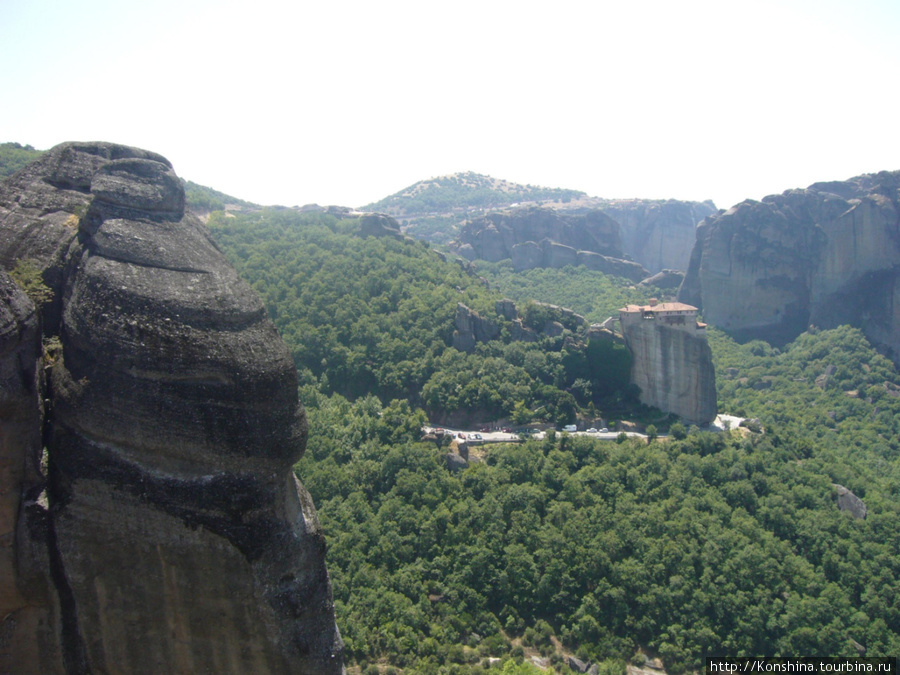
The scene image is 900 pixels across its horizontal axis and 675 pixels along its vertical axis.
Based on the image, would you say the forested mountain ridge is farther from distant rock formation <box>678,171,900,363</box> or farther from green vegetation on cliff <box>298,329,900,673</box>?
distant rock formation <box>678,171,900,363</box>

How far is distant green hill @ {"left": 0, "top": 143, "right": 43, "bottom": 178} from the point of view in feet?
202

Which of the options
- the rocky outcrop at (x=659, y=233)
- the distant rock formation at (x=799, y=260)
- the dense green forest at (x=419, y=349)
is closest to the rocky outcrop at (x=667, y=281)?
the distant rock formation at (x=799, y=260)

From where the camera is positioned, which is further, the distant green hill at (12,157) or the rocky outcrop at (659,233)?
the rocky outcrop at (659,233)

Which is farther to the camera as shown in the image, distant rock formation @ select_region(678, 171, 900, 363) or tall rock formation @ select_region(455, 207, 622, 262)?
tall rock formation @ select_region(455, 207, 622, 262)

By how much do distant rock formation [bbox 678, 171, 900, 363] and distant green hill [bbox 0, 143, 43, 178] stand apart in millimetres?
84810

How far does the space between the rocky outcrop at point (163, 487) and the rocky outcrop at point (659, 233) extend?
432ft

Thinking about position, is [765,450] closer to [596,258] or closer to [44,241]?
[44,241]

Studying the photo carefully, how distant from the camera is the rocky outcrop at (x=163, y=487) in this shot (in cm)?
1270

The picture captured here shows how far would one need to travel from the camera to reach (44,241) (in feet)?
49.1

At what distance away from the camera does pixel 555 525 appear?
3884 cm

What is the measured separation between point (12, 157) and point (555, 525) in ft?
219

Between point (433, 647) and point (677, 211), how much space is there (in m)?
128

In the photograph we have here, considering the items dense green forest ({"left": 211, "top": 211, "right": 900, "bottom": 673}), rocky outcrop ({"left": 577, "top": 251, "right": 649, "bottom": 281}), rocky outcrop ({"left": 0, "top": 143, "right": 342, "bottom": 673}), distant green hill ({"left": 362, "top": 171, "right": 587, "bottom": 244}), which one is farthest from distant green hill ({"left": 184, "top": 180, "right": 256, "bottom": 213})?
rocky outcrop ({"left": 0, "top": 143, "right": 342, "bottom": 673})

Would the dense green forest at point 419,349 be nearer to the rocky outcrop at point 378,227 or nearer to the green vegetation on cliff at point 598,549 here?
the green vegetation on cliff at point 598,549
